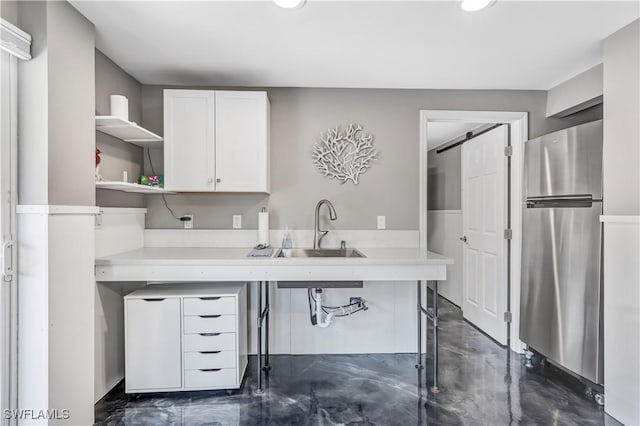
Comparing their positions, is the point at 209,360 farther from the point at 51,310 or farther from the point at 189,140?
the point at 189,140

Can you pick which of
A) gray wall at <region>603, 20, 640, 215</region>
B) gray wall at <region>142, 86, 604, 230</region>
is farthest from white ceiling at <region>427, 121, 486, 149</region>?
gray wall at <region>603, 20, 640, 215</region>

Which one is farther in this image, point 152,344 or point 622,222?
point 152,344

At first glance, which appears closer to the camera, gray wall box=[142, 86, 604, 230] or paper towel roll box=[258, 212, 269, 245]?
paper towel roll box=[258, 212, 269, 245]

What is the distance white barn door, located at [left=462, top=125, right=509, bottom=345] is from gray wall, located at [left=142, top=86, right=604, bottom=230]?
17.3 inches

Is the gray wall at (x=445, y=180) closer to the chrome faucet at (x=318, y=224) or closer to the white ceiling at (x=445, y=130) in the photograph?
the white ceiling at (x=445, y=130)

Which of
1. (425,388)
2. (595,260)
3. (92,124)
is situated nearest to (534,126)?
(595,260)

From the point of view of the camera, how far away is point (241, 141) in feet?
8.12

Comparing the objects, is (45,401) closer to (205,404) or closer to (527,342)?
(205,404)

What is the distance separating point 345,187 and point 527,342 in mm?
1890

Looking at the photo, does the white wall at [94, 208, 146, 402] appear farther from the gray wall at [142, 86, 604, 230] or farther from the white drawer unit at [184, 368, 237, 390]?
the white drawer unit at [184, 368, 237, 390]

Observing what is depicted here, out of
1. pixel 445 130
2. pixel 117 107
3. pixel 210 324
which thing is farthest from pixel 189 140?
pixel 445 130

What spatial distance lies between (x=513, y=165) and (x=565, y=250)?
2.99 feet

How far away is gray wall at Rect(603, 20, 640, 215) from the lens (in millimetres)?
1847

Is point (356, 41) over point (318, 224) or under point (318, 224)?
over
